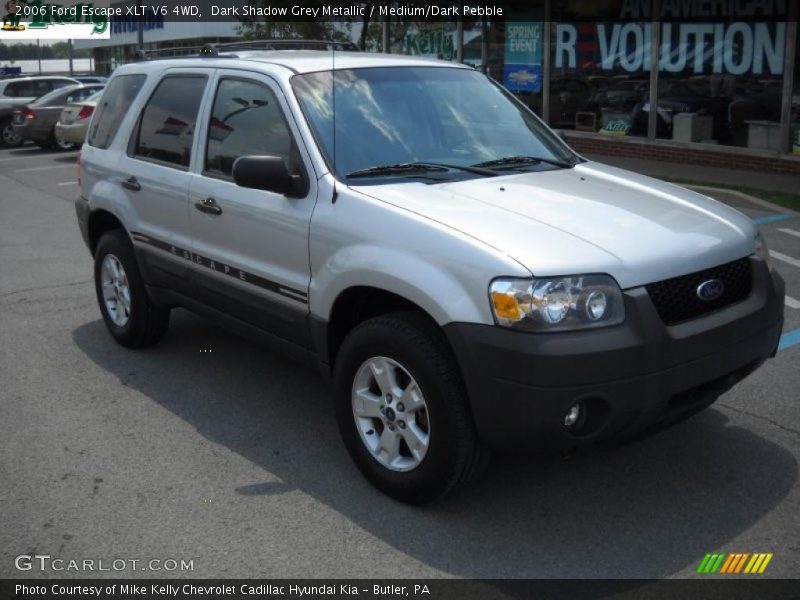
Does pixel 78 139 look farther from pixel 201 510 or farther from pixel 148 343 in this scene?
pixel 201 510

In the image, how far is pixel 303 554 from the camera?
363cm

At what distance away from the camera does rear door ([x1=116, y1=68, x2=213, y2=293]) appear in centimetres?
527

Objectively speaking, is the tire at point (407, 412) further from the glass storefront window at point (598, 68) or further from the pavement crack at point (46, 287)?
the glass storefront window at point (598, 68)

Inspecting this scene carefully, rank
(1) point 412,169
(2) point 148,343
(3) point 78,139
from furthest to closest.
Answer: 1. (3) point 78,139
2. (2) point 148,343
3. (1) point 412,169

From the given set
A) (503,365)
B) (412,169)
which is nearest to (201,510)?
(503,365)

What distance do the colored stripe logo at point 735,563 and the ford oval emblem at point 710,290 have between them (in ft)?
3.31

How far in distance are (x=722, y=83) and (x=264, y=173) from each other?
38.5 ft

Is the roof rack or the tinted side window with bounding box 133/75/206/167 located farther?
the roof rack

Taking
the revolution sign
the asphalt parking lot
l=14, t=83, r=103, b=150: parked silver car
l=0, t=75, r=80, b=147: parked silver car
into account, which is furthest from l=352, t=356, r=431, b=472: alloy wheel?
l=0, t=75, r=80, b=147: parked silver car

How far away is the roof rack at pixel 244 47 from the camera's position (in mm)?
5645

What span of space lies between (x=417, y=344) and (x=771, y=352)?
1668 millimetres

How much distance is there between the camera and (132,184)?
225 inches

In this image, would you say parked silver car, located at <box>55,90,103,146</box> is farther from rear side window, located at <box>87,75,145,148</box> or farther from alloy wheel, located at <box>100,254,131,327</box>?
alloy wheel, located at <box>100,254,131,327</box>

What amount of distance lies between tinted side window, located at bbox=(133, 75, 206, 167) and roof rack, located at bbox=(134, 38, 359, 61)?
0.84 ft
